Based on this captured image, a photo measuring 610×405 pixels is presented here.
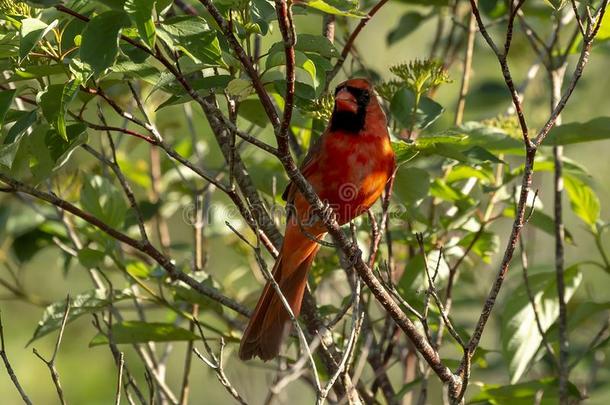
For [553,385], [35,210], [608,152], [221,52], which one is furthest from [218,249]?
[221,52]

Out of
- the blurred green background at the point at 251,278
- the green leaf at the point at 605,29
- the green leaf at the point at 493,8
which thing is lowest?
the blurred green background at the point at 251,278

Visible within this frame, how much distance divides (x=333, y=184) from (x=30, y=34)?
65.0 inches

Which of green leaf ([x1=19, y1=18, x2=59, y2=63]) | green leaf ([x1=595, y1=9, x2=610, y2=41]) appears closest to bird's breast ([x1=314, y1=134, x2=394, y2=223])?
A: green leaf ([x1=595, y1=9, x2=610, y2=41])

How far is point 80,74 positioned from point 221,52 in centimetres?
38

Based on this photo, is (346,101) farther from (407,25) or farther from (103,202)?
(103,202)

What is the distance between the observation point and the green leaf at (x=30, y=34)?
1.96 meters

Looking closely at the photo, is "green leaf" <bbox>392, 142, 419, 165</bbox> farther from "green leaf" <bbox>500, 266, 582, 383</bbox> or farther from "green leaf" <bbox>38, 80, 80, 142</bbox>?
"green leaf" <bbox>38, 80, 80, 142</bbox>

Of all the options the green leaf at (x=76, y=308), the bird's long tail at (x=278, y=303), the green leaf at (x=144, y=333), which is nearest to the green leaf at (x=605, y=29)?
the bird's long tail at (x=278, y=303)

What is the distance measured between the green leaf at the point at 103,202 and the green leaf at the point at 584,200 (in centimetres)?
159

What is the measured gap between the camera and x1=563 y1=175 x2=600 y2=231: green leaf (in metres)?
3.37

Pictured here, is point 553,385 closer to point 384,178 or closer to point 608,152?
point 384,178

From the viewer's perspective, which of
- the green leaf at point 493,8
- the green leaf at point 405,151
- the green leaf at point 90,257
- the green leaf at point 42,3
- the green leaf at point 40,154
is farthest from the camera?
the green leaf at point 493,8

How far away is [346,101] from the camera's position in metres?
3.51

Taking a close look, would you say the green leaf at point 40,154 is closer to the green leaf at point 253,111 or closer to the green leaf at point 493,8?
the green leaf at point 253,111
